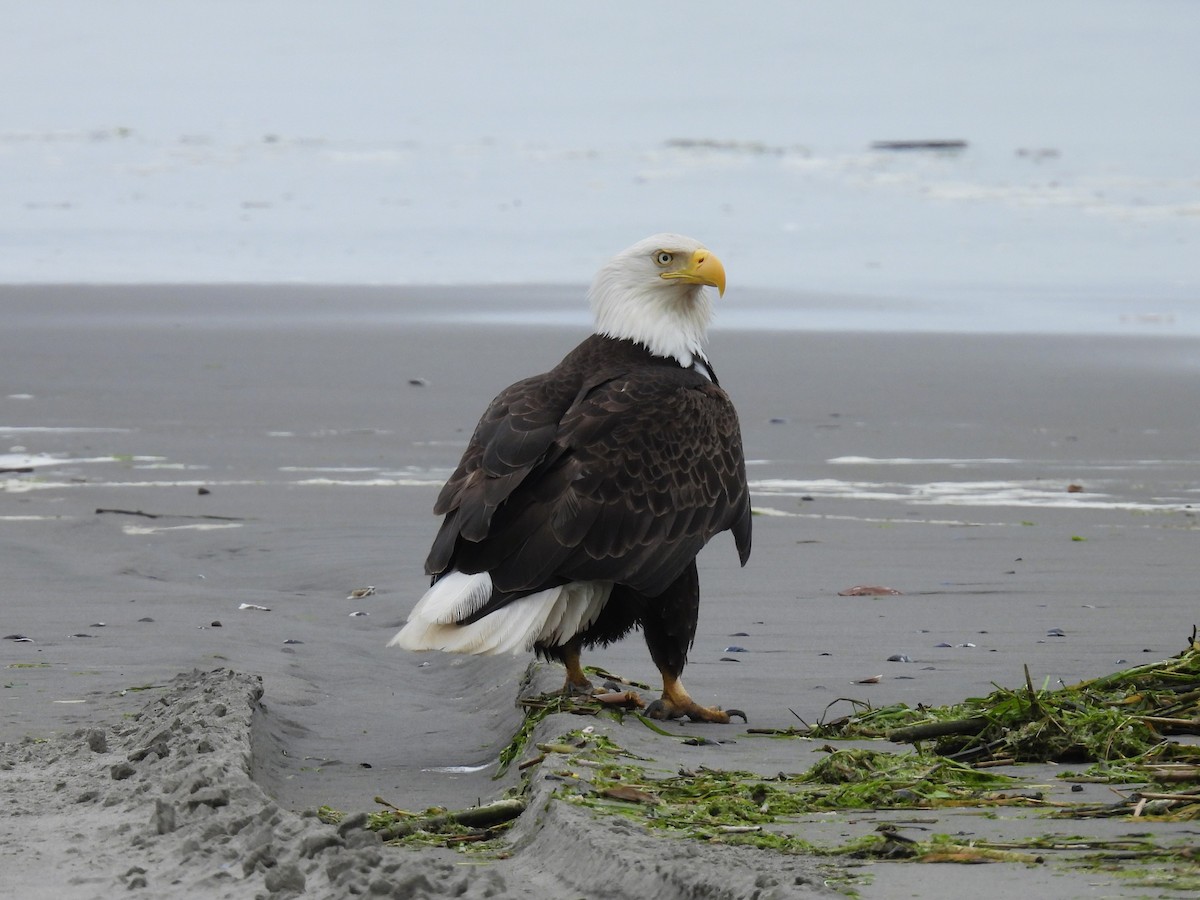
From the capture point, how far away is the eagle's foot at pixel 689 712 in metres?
5.07

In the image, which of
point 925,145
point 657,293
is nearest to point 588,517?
point 657,293

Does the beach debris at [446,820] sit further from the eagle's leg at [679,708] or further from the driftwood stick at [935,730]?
the eagle's leg at [679,708]

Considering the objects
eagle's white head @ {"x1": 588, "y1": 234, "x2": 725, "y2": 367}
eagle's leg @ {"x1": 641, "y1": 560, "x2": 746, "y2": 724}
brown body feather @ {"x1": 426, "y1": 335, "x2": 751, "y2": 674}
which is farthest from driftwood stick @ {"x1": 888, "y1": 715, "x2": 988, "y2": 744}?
eagle's white head @ {"x1": 588, "y1": 234, "x2": 725, "y2": 367}

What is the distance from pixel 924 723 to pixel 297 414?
26.0 ft

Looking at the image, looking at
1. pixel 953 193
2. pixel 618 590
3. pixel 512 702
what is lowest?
pixel 512 702

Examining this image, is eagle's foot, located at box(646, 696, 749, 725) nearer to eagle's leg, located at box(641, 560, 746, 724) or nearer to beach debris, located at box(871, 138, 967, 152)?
eagle's leg, located at box(641, 560, 746, 724)

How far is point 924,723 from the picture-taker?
175 inches

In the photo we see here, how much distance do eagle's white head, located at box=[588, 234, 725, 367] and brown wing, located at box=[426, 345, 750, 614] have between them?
25cm

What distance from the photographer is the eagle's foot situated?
507cm

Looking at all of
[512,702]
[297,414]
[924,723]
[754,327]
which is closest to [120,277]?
[754,327]

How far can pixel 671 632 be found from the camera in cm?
528

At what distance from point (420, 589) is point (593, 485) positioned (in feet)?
6.41

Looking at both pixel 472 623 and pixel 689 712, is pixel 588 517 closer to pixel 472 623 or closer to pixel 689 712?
pixel 472 623

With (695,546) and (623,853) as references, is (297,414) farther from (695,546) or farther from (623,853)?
(623,853)
